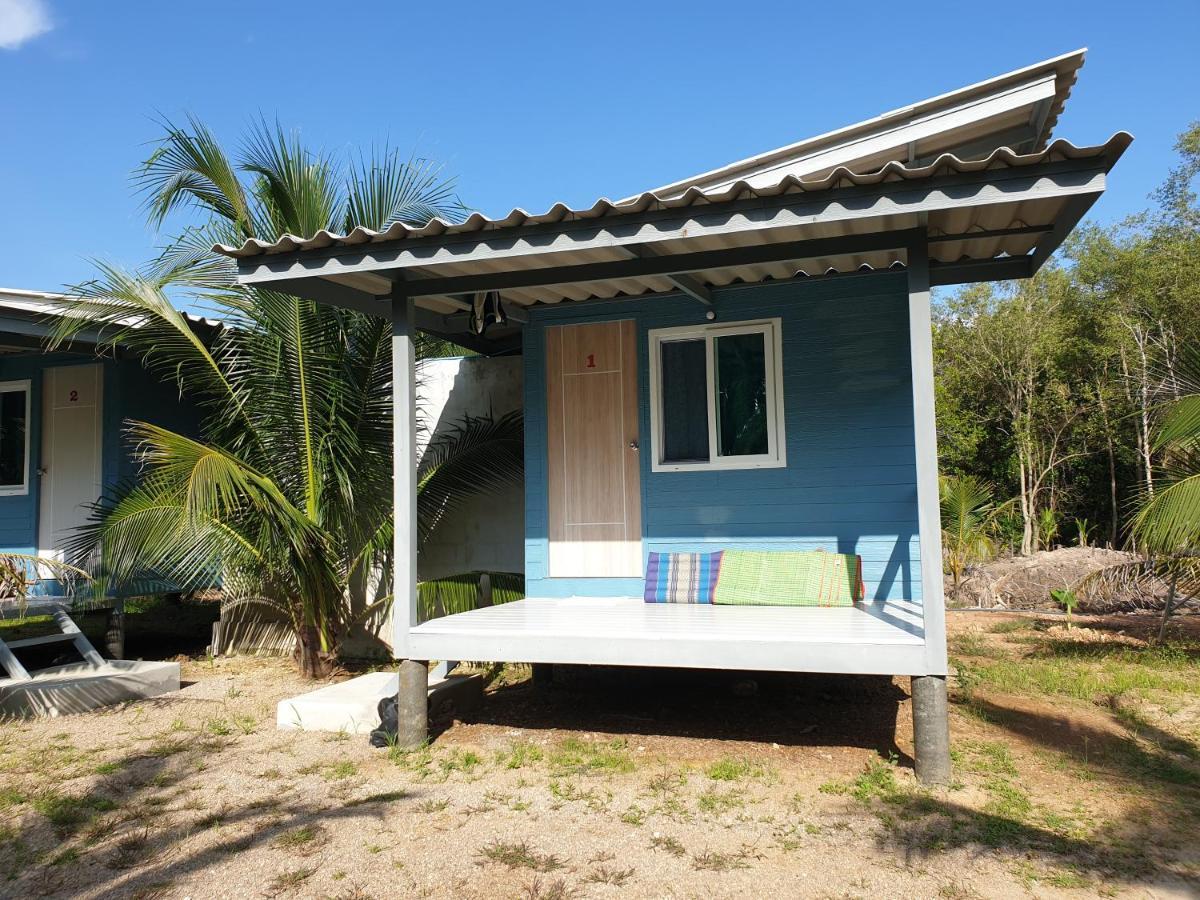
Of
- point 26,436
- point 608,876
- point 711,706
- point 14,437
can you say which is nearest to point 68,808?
point 608,876

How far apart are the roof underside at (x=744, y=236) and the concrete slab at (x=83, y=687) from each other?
3.27 m

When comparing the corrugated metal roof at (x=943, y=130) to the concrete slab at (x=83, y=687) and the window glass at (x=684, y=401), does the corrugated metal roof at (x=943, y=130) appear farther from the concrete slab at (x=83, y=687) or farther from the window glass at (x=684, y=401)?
the concrete slab at (x=83, y=687)

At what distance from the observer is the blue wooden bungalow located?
4316 millimetres

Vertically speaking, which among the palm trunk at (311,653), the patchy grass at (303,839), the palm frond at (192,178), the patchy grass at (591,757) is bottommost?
the patchy grass at (591,757)

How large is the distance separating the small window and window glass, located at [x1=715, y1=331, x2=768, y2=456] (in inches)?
281

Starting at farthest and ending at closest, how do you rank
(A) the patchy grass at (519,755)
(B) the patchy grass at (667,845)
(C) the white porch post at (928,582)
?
(A) the patchy grass at (519,755) < (C) the white porch post at (928,582) < (B) the patchy grass at (667,845)

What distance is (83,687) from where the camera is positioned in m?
6.18

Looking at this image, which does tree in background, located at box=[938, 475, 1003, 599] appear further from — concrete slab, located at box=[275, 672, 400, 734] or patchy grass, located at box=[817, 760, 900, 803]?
concrete slab, located at box=[275, 672, 400, 734]

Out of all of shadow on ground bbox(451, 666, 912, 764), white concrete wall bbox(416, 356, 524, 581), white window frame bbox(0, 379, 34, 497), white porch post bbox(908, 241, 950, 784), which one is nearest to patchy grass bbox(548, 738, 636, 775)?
shadow on ground bbox(451, 666, 912, 764)

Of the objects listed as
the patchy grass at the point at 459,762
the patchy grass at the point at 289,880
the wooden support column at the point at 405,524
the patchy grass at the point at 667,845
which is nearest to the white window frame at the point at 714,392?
the wooden support column at the point at 405,524

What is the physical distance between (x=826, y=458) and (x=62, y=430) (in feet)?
24.6

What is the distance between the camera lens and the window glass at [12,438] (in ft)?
29.2

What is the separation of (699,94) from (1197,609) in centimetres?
1390

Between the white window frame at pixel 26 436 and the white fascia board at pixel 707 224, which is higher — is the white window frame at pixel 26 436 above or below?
below
